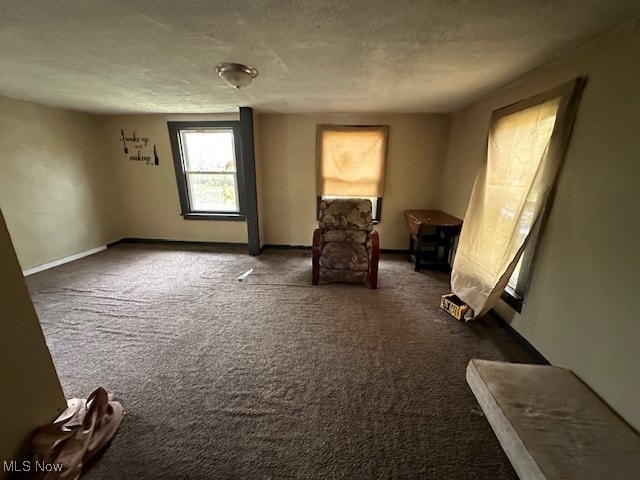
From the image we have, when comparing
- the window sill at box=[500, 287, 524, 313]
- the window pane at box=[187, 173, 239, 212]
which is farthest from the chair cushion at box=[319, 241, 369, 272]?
the window pane at box=[187, 173, 239, 212]

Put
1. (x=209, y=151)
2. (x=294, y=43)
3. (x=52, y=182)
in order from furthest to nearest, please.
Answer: (x=209, y=151), (x=52, y=182), (x=294, y=43)

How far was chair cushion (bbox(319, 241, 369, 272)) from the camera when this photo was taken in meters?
2.83

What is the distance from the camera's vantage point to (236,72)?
185 cm

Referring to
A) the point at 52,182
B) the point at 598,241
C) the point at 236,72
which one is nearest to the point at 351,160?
the point at 236,72

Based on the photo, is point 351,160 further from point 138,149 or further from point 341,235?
point 138,149

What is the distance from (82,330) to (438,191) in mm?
4366

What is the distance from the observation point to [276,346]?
188 centimetres

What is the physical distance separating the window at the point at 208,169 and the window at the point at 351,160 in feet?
4.19

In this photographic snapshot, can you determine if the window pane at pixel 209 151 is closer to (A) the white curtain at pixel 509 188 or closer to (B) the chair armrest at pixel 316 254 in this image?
(B) the chair armrest at pixel 316 254

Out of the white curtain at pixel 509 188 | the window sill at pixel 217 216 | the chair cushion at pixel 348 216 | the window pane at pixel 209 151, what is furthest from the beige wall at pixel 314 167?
the white curtain at pixel 509 188

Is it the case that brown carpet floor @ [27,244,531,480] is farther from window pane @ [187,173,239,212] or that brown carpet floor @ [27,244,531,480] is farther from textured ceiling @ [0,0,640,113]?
textured ceiling @ [0,0,640,113]

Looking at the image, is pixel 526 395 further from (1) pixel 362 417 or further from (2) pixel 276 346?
(2) pixel 276 346

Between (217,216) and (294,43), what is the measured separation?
3084 millimetres

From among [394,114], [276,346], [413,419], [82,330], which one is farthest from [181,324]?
[394,114]
